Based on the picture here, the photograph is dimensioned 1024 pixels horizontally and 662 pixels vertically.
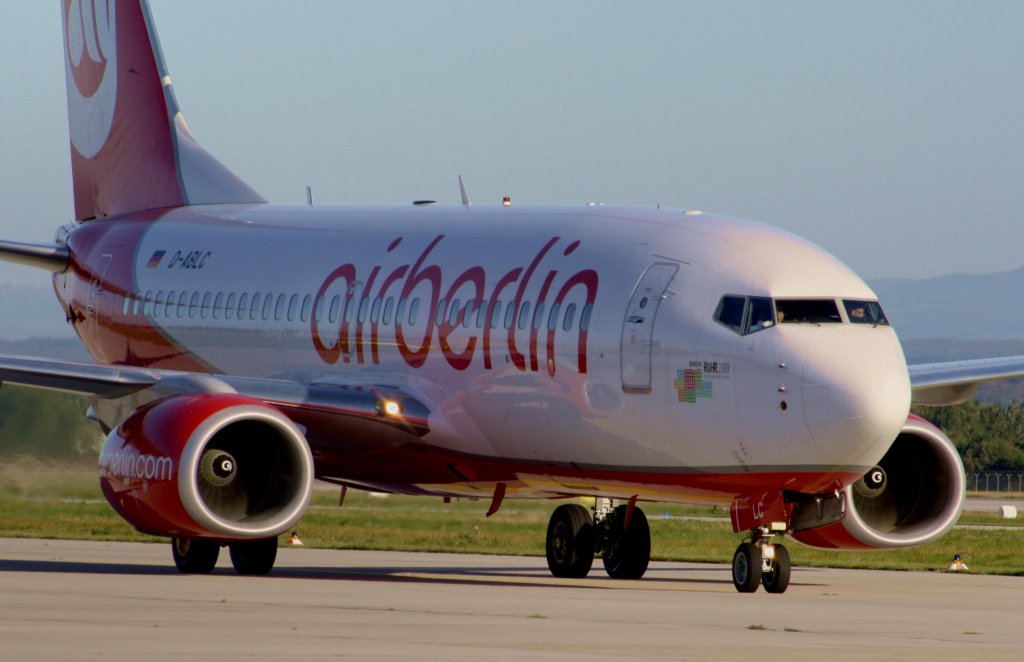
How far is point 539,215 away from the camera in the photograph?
75.4 feet

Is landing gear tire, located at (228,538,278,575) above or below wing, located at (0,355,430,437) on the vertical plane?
below

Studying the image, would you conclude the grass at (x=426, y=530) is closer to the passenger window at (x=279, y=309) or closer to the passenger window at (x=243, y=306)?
the passenger window at (x=243, y=306)

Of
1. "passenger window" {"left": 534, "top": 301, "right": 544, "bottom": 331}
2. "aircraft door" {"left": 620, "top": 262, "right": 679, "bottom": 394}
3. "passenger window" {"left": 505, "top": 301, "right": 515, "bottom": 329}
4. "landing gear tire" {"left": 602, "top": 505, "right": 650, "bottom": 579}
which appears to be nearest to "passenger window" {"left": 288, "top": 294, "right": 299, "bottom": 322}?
"passenger window" {"left": 505, "top": 301, "right": 515, "bottom": 329}

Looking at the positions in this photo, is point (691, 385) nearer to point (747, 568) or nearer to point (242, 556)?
point (747, 568)

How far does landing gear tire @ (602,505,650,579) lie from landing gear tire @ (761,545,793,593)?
→ 14.4ft

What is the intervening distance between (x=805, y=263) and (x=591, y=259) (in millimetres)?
2414

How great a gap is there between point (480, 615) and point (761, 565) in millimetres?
4440

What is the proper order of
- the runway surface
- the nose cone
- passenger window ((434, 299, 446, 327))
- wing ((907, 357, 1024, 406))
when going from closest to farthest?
the runway surface < the nose cone < passenger window ((434, 299, 446, 327)) < wing ((907, 357, 1024, 406))

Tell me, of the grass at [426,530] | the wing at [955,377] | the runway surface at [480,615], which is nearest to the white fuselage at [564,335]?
the runway surface at [480,615]

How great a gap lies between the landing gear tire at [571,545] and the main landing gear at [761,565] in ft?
14.4

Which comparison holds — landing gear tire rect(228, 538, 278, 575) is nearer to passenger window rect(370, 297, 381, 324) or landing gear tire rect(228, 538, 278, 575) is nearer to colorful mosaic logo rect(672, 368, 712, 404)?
passenger window rect(370, 297, 381, 324)

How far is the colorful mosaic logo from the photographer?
63.0ft

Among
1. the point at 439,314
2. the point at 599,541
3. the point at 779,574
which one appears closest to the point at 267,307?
the point at 439,314

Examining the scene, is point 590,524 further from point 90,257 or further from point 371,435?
point 90,257
